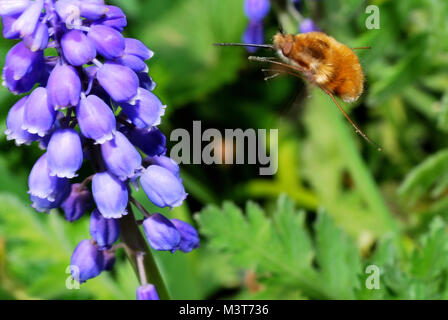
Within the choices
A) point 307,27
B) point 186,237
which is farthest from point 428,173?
point 186,237

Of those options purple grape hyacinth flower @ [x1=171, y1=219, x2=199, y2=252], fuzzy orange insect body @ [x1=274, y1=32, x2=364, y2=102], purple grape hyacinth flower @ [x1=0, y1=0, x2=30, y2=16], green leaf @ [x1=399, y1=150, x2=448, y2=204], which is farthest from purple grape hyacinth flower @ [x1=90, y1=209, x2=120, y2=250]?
green leaf @ [x1=399, y1=150, x2=448, y2=204]

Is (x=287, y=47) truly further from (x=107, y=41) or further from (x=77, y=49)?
(x=77, y=49)

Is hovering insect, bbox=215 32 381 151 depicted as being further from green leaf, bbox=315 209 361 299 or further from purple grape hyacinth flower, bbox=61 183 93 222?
purple grape hyacinth flower, bbox=61 183 93 222

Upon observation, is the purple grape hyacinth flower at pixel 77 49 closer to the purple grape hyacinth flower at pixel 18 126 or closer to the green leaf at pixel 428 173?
the purple grape hyacinth flower at pixel 18 126

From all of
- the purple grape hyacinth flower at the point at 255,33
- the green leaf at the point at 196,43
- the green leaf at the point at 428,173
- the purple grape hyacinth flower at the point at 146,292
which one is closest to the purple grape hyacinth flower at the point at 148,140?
the purple grape hyacinth flower at the point at 146,292

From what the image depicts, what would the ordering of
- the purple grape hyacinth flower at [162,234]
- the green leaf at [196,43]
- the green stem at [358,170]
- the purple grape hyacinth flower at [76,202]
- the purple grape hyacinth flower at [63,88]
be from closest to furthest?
the purple grape hyacinth flower at [63,88] < the purple grape hyacinth flower at [162,234] < the purple grape hyacinth flower at [76,202] < the green stem at [358,170] < the green leaf at [196,43]
